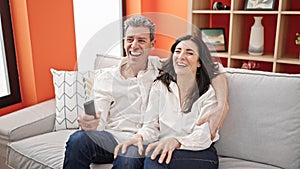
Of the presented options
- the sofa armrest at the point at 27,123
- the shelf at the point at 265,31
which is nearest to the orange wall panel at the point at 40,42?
the sofa armrest at the point at 27,123

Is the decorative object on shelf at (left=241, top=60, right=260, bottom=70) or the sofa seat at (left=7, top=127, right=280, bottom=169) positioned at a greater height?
the decorative object on shelf at (left=241, top=60, right=260, bottom=70)

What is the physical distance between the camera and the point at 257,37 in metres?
2.34

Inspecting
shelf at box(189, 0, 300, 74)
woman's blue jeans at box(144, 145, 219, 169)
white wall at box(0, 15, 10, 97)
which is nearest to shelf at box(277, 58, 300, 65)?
shelf at box(189, 0, 300, 74)

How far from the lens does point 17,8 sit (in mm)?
1886

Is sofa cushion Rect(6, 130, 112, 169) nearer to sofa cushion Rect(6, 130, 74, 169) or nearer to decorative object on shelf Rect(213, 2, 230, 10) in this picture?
sofa cushion Rect(6, 130, 74, 169)

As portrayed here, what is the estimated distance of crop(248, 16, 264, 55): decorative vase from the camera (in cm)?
234

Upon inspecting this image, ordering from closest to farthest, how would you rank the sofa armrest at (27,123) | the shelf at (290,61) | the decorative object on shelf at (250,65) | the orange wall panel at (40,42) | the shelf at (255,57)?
1. the sofa armrest at (27,123)
2. the orange wall panel at (40,42)
3. the shelf at (290,61)
4. the shelf at (255,57)
5. the decorative object on shelf at (250,65)

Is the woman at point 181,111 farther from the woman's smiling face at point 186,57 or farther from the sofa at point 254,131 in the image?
the sofa at point 254,131

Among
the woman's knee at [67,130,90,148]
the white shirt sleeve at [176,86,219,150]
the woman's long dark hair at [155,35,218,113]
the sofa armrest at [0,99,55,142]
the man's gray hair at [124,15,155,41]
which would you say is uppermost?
the man's gray hair at [124,15,155,41]

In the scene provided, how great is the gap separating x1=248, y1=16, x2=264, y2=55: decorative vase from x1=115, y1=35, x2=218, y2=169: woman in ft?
4.42

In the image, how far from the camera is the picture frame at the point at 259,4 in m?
2.24

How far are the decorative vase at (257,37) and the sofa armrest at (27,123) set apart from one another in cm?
154

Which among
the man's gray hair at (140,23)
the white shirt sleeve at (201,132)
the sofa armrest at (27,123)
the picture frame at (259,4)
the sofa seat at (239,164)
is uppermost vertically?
the picture frame at (259,4)

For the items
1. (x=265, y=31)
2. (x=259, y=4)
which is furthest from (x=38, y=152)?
(x=265, y=31)
